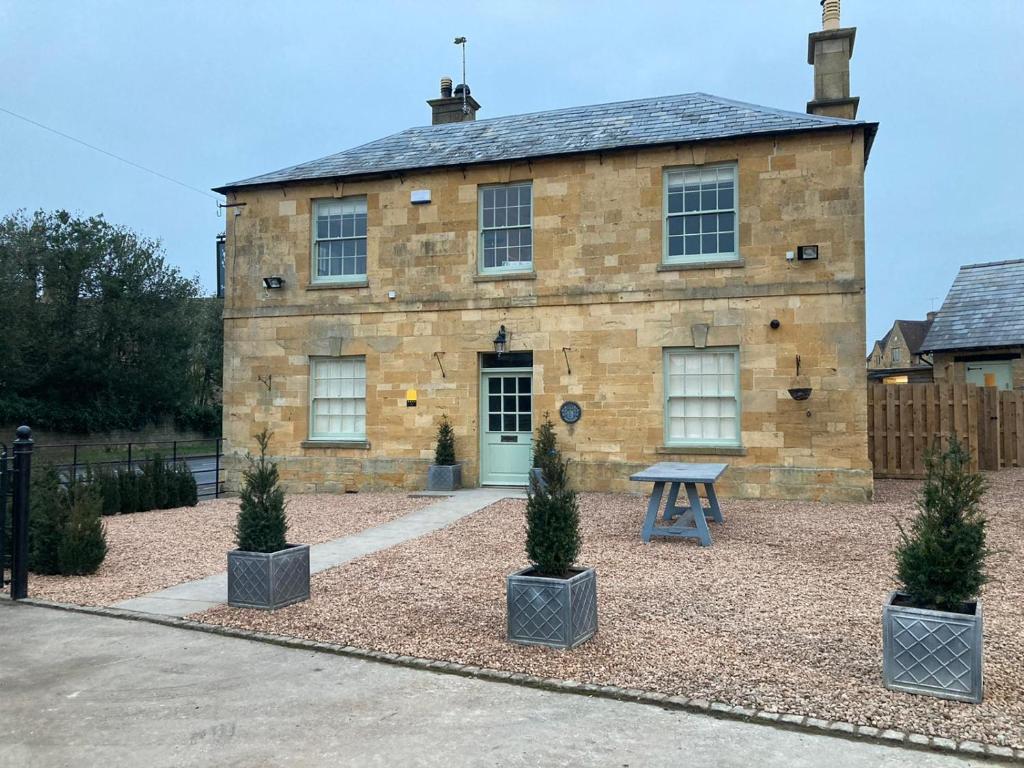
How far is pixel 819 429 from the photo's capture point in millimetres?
13312

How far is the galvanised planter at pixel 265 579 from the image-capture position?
695 centimetres

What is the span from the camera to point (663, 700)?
4.76 metres

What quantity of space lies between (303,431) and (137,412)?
81.8 feet

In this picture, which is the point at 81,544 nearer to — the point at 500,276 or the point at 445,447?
the point at 445,447

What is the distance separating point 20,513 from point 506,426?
361 inches

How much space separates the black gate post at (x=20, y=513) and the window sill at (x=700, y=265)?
1023 cm

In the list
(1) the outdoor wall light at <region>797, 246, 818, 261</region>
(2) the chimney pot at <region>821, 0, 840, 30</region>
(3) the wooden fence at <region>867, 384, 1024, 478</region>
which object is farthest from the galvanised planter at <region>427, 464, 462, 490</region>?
(2) the chimney pot at <region>821, 0, 840, 30</region>

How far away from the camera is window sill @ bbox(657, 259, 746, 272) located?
45.4 ft

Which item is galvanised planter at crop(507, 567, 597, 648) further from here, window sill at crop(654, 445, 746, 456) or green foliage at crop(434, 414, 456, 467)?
green foliage at crop(434, 414, 456, 467)

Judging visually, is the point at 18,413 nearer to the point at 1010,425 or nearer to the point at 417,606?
the point at 417,606

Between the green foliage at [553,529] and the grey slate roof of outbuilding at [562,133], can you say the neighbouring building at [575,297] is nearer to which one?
the grey slate roof of outbuilding at [562,133]

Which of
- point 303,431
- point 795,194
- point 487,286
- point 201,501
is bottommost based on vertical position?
point 201,501

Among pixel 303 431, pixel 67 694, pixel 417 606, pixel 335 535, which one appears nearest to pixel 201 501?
pixel 303 431

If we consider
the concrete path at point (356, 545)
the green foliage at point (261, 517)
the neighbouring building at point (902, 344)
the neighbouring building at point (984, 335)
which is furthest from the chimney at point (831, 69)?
the neighbouring building at point (902, 344)
